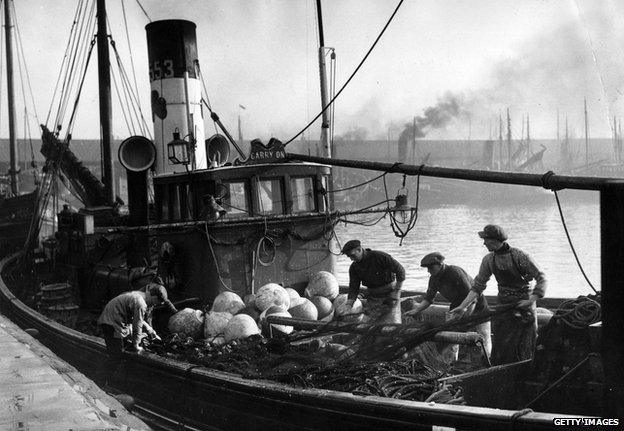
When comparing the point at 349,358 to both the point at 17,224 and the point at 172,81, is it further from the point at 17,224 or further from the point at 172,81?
the point at 17,224

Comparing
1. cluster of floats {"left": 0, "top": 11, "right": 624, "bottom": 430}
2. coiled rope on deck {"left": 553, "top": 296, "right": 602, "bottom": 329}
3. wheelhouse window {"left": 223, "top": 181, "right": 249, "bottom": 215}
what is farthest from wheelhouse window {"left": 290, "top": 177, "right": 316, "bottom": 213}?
coiled rope on deck {"left": 553, "top": 296, "right": 602, "bottom": 329}

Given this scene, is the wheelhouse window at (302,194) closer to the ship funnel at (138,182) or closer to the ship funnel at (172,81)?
the ship funnel at (138,182)

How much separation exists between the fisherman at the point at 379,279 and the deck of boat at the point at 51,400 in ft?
11.6

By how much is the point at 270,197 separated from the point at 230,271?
1.35 metres

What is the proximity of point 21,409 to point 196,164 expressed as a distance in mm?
7747

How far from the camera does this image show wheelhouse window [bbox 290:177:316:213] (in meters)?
10.0

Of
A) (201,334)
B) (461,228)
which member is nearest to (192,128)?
(201,334)

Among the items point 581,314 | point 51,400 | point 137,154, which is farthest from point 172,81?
point 581,314

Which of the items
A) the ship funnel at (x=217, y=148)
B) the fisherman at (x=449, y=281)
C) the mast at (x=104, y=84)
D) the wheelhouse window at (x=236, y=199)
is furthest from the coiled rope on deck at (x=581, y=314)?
the mast at (x=104, y=84)

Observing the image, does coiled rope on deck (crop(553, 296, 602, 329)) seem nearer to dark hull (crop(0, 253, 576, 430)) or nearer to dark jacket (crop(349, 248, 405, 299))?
dark hull (crop(0, 253, 576, 430))

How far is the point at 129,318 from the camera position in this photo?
8.19 metres

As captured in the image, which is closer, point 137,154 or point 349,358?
point 349,358

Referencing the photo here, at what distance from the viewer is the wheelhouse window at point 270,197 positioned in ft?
31.7

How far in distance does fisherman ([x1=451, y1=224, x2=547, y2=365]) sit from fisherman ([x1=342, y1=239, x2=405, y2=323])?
1.25 m
